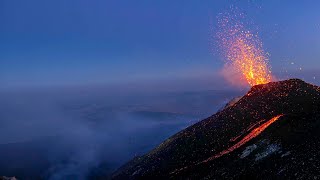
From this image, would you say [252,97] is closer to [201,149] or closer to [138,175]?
[201,149]

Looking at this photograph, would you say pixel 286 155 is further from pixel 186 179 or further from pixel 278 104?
pixel 278 104

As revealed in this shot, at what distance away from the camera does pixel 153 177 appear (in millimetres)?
109562

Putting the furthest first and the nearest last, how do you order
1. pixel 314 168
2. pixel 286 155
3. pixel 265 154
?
pixel 265 154, pixel 286 155, pixel 314 168

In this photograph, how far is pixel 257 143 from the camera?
81812 mm

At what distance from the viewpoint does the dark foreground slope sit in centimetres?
6662

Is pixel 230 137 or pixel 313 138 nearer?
pixel 313 138

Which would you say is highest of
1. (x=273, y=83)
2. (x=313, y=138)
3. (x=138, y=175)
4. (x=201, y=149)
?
(x=273, y=83)

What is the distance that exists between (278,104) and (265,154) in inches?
1959

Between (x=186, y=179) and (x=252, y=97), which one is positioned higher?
(x=252, y=97)

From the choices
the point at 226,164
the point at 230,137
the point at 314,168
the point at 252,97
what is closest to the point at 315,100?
the point at 230,137

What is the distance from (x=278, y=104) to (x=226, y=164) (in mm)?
48665

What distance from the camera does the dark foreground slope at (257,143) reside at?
6662cm

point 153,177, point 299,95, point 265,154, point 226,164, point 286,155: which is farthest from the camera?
point 299,95

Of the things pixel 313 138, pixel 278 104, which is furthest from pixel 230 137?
pixel 313 138
